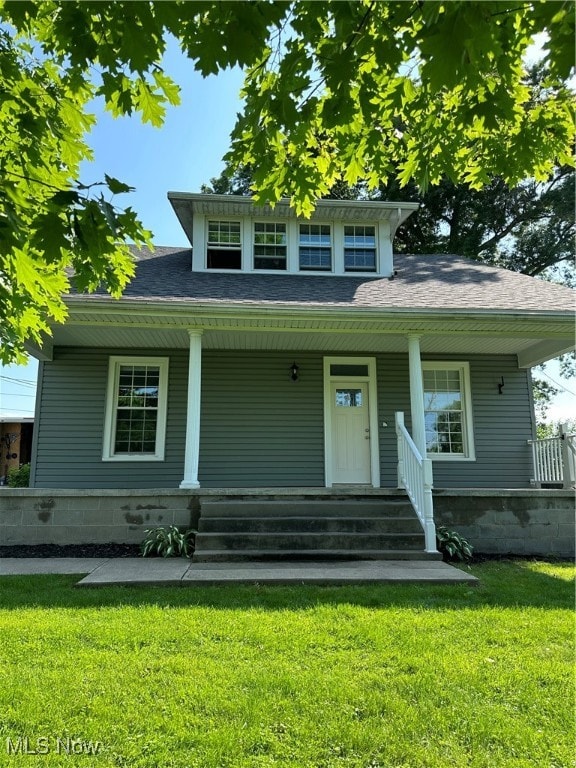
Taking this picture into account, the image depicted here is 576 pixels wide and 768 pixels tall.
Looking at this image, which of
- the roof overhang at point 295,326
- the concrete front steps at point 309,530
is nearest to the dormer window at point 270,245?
the roof overhang at point 295,326

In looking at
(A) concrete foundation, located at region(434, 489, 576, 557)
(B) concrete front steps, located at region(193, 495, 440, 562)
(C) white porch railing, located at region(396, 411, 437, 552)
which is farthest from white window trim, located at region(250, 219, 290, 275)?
(A) concrete foundation, located at region(434, 489, 576, 557)

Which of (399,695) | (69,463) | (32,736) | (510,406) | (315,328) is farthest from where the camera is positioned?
(510,406)

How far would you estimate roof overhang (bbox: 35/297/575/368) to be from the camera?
6.89 meters

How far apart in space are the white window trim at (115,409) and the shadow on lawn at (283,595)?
3.52m

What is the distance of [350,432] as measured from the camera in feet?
28.7

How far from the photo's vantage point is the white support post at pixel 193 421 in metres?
6.75

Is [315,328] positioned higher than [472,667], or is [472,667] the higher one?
[315,328]

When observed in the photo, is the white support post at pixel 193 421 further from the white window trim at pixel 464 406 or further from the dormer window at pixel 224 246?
the white window trim at pixel 464 406

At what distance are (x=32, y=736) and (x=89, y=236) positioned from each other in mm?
2195

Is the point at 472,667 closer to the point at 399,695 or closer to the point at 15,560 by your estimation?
the point at 399,695

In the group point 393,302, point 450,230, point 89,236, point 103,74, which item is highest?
point 450,230

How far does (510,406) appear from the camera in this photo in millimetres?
9047

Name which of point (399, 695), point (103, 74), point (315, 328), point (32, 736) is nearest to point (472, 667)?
point (399, 695)

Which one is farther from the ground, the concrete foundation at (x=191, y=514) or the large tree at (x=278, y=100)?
the large tree at (x=278, y=100)
